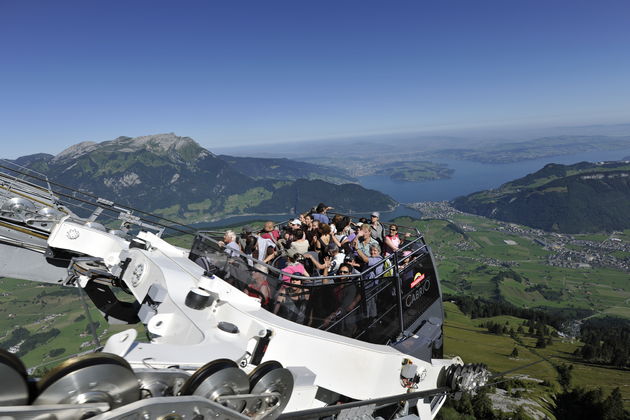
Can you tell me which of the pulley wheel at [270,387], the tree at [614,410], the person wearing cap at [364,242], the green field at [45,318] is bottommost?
the tree at [614,410]

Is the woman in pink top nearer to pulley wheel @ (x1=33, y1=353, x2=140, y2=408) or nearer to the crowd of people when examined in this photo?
the crowd of people

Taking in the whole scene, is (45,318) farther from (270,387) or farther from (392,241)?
(270,387)

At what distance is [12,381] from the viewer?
2350 millimetres


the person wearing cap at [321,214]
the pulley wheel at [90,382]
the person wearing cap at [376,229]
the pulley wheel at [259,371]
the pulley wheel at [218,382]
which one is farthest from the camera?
the person wearing cap at [321,214]

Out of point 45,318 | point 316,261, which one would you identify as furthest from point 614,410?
point 45,318

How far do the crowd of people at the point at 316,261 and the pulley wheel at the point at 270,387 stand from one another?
1.63 metres

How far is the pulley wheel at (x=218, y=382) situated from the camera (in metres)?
3.15

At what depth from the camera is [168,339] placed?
500cm

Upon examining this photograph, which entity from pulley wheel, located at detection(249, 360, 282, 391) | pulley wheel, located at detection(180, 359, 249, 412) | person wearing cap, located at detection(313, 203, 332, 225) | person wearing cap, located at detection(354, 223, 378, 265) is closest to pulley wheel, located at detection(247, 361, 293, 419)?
pulley wheel, located at detection(249, 360, 282, 391)

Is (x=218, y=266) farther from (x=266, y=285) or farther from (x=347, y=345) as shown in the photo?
(x=347, y=345)

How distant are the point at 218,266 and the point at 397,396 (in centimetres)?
443

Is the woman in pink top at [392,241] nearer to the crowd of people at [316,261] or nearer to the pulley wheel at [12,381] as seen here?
the crowd of people at [316,261]

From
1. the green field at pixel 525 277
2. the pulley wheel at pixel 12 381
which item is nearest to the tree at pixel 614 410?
the pulley wheel at pixel 12 381

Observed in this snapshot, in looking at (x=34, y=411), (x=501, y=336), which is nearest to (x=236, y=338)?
(x=34, y=411)
